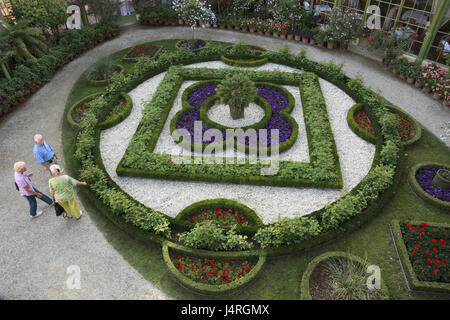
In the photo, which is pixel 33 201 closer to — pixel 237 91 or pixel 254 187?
pixel 254 187

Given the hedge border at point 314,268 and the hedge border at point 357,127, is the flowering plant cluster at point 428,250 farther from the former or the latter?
the hedge border at point 357,127

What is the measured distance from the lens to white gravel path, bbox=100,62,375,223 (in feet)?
36.6

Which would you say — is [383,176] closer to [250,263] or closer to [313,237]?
[313,237]

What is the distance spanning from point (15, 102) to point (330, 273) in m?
16.5

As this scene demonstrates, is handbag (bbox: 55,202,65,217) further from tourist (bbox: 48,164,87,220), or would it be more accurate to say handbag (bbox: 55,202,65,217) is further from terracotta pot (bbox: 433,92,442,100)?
terracotta pot (bbox: 433,92,442,100)

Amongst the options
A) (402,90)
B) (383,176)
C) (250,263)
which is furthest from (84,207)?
(402,90)

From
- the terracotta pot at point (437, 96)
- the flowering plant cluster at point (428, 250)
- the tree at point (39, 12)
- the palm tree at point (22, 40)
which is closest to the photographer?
the flowering plant cluster at point (428, 250)

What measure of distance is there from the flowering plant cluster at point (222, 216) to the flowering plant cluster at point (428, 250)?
16.8 feet

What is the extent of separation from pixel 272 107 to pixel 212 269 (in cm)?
863

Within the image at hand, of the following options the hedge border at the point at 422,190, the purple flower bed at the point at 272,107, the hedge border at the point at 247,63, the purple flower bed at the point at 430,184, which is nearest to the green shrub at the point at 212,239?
the purple flower bed at the point at 272,107

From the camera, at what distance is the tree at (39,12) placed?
726 inches

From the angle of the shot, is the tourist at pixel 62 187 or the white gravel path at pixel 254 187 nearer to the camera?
the tourist at pixel 62 187

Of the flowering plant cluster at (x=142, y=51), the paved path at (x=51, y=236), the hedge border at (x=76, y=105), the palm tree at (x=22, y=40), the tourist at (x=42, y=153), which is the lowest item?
the paved path at (x=51, y=236)
